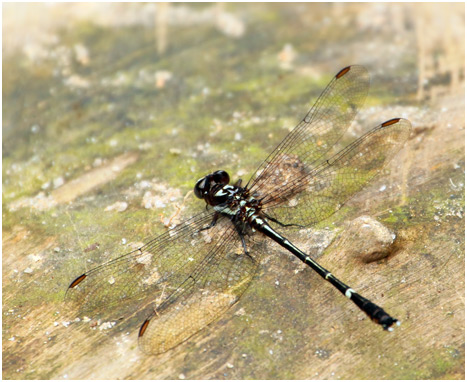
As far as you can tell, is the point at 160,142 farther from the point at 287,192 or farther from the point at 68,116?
the point at 287,192

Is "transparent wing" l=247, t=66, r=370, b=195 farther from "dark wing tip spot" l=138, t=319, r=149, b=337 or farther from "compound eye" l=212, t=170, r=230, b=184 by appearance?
"dark wing tip spot" l=138, t=319, r=149, b=337

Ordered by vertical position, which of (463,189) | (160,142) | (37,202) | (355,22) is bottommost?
(37,202)

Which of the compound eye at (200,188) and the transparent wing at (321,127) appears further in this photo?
the transparent wing at (321,127)

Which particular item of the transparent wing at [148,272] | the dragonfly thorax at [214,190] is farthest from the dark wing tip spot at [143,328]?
the dragonfly thorax at [214,190]

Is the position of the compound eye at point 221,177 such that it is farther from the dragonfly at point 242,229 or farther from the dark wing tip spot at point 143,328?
the dark wing tip spot at point 143,328

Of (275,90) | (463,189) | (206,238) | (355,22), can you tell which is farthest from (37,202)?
(355,22)

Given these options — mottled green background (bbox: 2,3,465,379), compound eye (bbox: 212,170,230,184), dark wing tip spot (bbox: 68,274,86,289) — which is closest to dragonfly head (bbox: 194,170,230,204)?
compound eye (bbox: 212,170,230,184)
